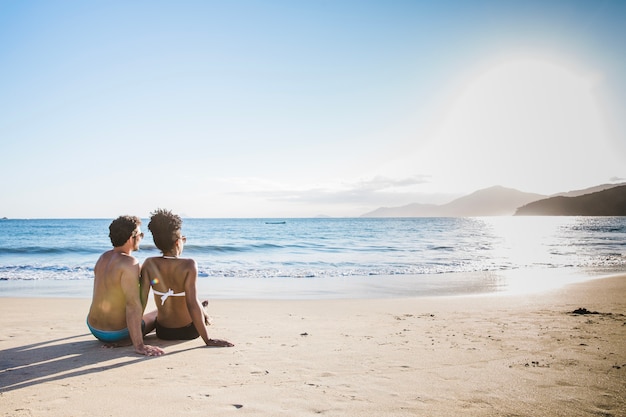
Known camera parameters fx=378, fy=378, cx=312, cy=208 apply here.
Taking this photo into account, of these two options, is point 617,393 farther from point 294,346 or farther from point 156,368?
point 156,368

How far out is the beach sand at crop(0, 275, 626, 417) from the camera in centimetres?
306

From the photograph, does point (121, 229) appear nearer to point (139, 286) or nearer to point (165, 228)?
point (165, 228)

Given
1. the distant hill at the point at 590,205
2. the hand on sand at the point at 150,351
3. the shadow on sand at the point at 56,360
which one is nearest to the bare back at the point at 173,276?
the hand on sand at the point at 150,351

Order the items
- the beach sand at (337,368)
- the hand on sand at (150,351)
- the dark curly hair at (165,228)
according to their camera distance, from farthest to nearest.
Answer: the dark curly hair at (165,228) < the hand on sand at (150,351) < the beach sand at (337,368)

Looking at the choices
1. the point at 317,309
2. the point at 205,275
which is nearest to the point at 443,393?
the point at 317,309

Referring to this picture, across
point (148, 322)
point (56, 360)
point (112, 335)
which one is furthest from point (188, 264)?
point (56, 360)

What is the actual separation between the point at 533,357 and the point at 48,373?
5.19m

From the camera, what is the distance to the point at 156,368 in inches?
155

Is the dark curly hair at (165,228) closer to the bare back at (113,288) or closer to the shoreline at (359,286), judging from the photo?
the bare back at (113,288)

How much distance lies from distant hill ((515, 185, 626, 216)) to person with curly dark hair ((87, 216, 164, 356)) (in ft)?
463

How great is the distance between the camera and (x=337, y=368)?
3979 millimetres

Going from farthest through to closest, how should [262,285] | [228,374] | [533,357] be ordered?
[262,285], [533,357], [228,374]

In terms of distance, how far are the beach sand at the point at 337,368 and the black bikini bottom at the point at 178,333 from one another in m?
0.14

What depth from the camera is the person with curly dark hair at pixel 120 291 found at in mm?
4324
